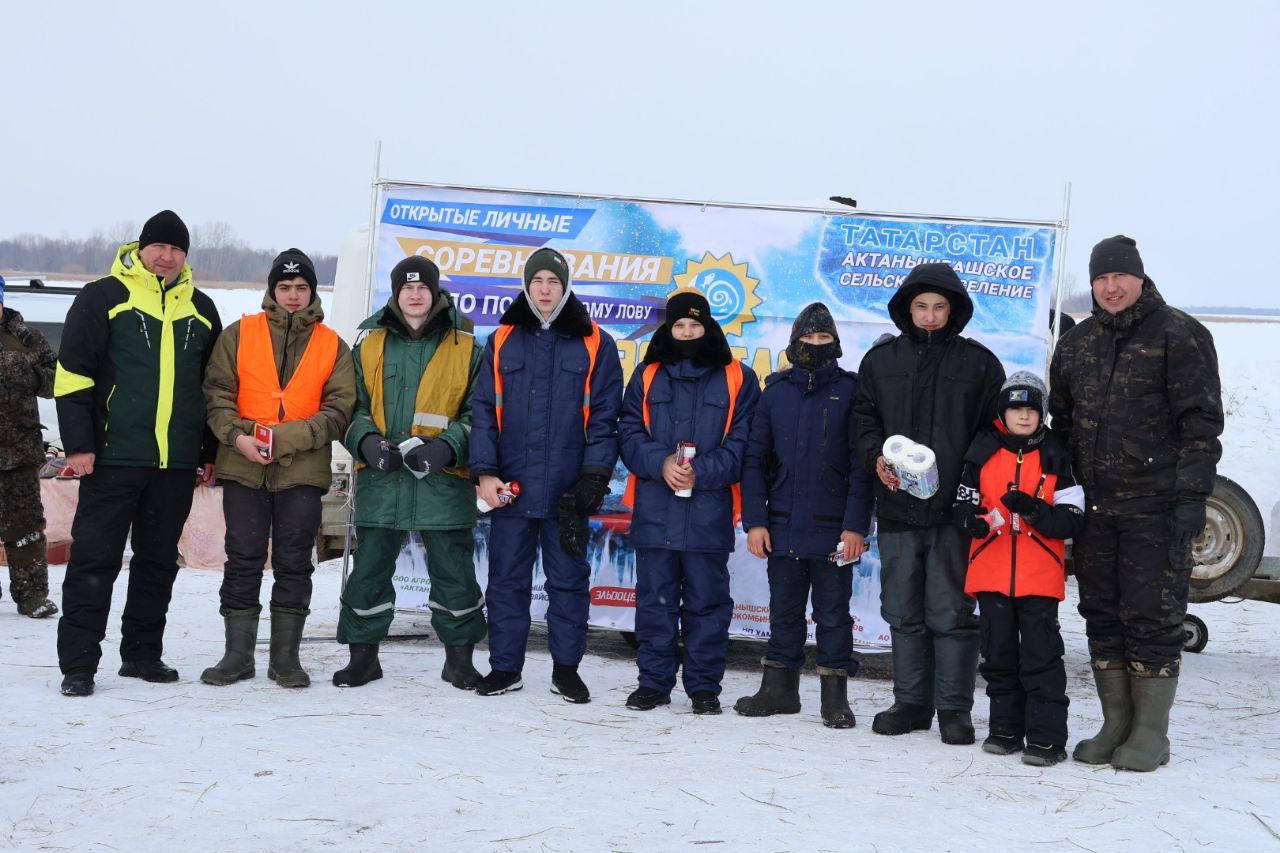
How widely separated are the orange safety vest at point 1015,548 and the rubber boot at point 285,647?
9.78 ft

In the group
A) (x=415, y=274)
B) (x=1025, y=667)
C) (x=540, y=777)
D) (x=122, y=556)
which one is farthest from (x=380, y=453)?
(x=1025, y=667)

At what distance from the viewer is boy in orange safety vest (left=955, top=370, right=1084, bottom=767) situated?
4.36 metres

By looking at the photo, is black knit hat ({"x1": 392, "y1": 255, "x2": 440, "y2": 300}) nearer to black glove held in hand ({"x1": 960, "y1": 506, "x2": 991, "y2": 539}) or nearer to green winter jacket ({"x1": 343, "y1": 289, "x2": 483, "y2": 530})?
green winter jacket ({"x1": 343, "y1": 289, "x2": 483, "y2": 530})

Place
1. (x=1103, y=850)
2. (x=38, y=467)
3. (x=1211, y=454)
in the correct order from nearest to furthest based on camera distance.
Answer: (x=1103, y=850), (x=1211, y=454), (x=38, y=467)

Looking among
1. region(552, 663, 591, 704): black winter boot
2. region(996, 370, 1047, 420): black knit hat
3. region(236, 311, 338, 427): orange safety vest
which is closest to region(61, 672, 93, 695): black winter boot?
region(236, 311, 338, 427): orange safety vest

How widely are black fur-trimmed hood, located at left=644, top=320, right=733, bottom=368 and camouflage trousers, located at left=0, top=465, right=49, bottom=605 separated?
13.0 ft

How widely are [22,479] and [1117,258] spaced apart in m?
6.00

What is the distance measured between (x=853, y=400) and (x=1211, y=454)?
4.75 ft

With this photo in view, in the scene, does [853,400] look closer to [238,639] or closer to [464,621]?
[464,621]

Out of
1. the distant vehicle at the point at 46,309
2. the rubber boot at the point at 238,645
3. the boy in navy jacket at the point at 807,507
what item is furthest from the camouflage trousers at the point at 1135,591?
the distant vehicle at the point at 46,309

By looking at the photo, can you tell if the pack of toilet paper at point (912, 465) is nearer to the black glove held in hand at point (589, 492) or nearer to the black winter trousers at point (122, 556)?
the black glove held in hand at point (589, 492)

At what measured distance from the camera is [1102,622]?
446cm

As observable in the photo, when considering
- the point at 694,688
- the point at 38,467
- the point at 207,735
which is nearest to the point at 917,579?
the point at 694,688

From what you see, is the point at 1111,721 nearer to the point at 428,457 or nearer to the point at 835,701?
the point at 835,701
